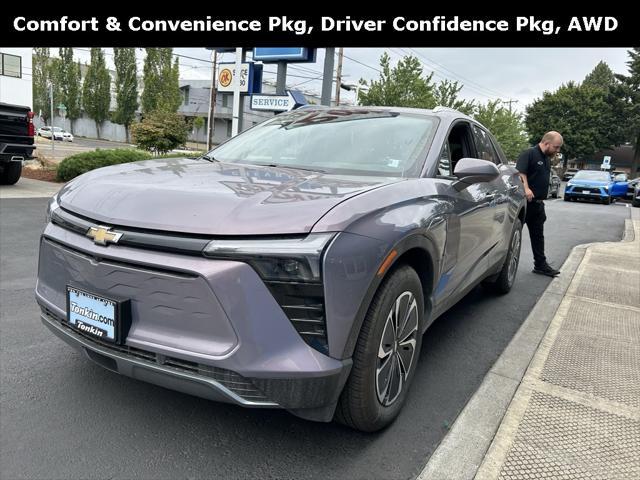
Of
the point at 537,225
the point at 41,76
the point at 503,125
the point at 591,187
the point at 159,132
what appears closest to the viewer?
the point at 537,225

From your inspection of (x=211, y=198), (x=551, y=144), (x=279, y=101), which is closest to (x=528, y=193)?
(x=551, y=144)

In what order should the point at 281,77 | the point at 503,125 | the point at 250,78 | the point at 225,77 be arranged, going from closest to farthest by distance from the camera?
1. the point at 281,77
2. the point at 250,78
3. the point at 225,77
4. the point at 503,125

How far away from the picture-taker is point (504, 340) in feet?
13.1

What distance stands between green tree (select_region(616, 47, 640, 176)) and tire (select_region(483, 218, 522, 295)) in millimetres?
58702

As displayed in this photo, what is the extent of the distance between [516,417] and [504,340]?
4.38 ft

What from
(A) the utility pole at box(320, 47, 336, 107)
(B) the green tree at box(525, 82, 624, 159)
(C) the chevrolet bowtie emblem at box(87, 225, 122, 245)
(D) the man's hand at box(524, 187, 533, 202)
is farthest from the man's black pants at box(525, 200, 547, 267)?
(B) the green tree at box(525, 82, 624, 159)

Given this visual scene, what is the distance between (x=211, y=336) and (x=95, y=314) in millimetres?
559

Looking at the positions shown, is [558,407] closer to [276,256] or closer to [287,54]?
[276,256]

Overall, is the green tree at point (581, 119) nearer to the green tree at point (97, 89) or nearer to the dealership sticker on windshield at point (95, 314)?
the green tree at point (97, 89)

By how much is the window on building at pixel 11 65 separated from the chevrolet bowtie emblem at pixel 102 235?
42.1ft

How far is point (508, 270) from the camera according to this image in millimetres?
5164

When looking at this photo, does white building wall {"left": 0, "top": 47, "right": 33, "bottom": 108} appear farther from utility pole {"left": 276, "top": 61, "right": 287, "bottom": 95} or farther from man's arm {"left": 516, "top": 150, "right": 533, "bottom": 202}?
man's arm {"left": 516, "top": 150, "right": 533, "bottom": 202}
